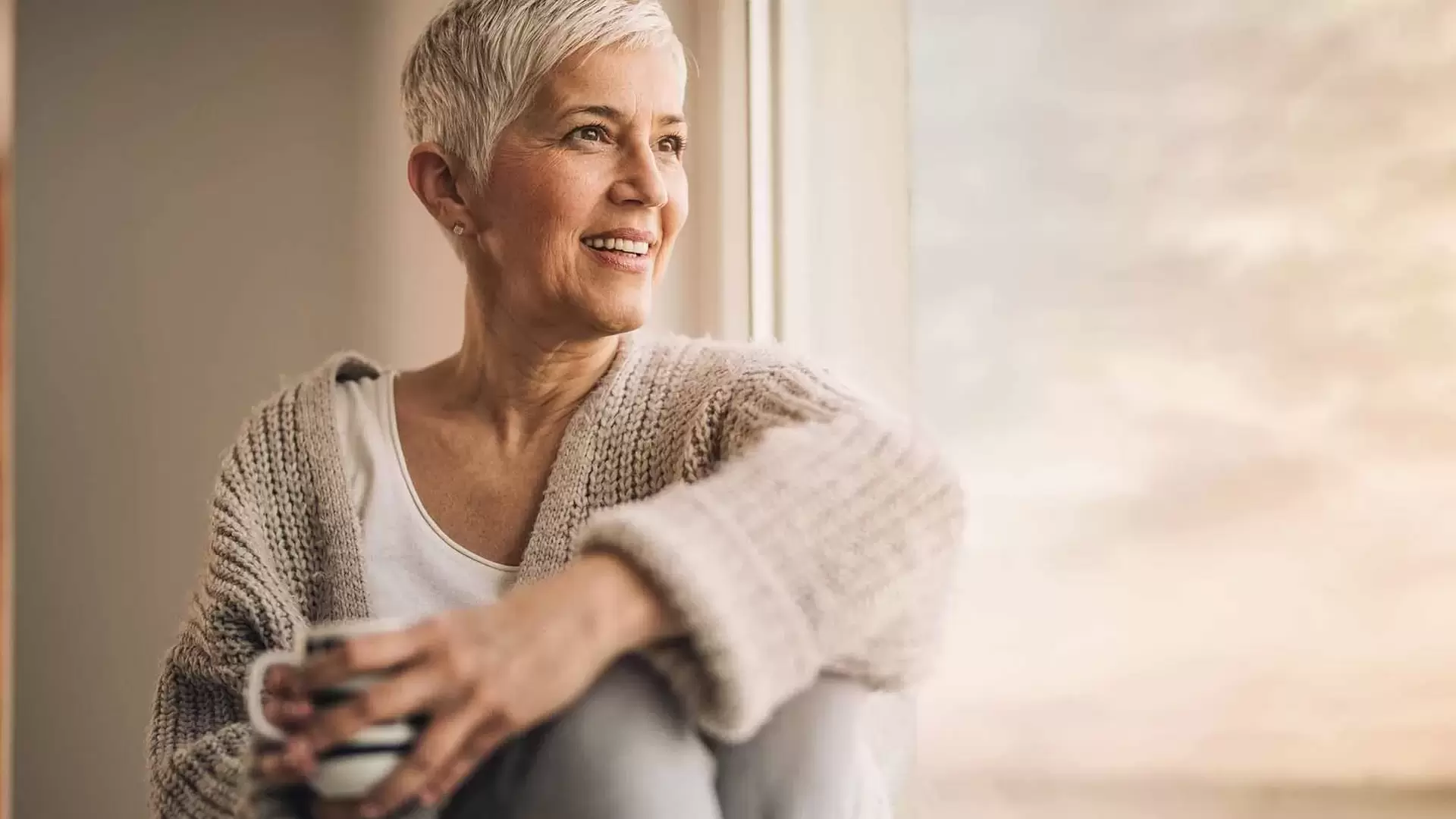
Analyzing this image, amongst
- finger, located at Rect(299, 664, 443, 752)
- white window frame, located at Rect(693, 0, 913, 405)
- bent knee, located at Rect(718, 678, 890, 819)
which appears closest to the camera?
finger, located at Rect(299, 664, 443, 752)

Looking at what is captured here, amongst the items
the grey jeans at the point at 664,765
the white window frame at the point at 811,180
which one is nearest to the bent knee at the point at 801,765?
the grey jeans at the point at 664,765

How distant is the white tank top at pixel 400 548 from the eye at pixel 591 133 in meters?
0.34

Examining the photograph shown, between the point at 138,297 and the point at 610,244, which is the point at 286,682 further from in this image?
the point at 138,297

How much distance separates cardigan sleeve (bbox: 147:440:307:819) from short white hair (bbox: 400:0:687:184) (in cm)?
39

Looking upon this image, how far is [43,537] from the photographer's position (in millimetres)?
1756

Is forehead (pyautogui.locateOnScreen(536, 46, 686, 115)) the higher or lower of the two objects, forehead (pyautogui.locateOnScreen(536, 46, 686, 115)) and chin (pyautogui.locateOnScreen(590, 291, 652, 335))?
the higher

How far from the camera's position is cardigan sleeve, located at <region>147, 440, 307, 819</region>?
1001 millimetres

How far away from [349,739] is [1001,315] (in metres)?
1.07

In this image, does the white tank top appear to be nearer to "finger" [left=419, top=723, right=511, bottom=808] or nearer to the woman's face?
the woman's face

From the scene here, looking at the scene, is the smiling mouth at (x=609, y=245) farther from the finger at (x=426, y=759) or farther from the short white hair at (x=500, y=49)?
the finger at (x=426, y=759)

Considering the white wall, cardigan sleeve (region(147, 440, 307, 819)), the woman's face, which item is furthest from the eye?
the white wall

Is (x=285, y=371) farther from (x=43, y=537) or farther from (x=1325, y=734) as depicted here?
(x=1325, y=734)

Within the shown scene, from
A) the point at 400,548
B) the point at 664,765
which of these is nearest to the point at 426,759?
the point at 664,765

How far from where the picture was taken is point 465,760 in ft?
2.31
